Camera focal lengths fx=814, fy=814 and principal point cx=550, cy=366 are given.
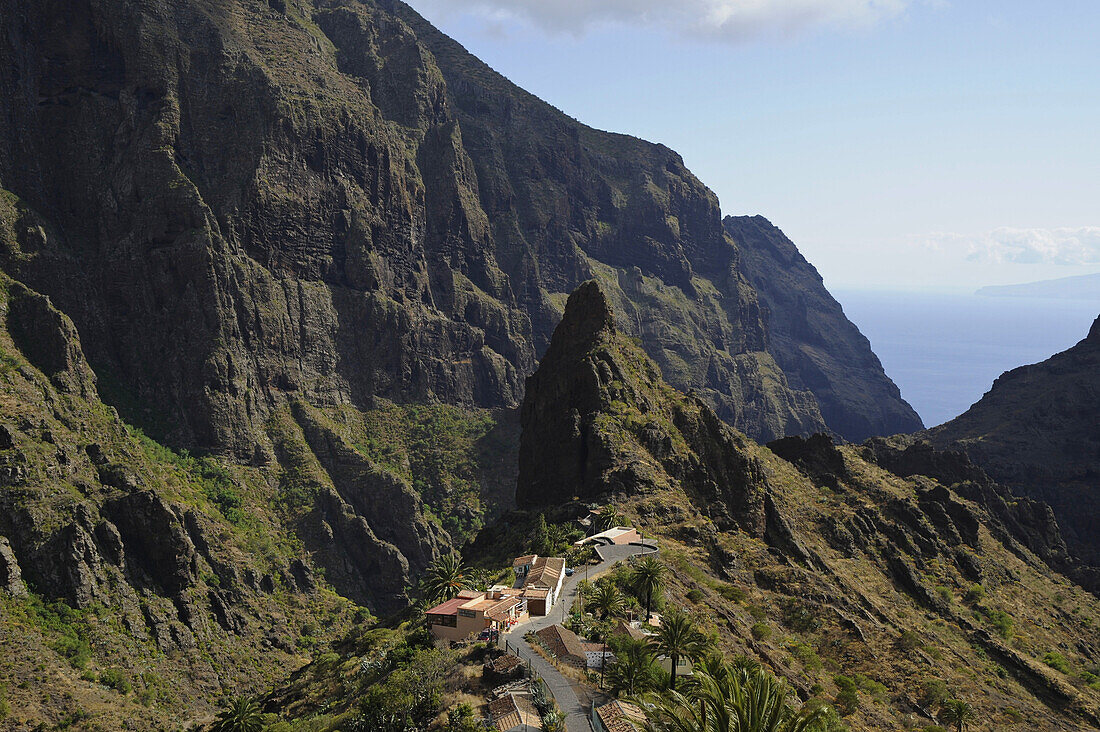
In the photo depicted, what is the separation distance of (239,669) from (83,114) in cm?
14011

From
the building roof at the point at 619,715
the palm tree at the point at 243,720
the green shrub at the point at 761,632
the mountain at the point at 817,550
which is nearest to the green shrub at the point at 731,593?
the mountain at the point at 817,550

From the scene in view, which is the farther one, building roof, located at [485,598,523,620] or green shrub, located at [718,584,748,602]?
green shrub, located at [718,584,748,602]

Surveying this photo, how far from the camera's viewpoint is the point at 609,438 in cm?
11562

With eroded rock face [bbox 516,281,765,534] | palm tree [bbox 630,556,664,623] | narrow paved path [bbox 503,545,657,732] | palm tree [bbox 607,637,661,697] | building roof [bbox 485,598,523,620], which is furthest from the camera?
eroded rock face [bbox 516,281,765,534]

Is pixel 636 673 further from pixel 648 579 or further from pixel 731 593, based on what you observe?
pixel 731 593

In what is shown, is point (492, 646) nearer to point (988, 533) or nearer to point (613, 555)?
point (613, 555)

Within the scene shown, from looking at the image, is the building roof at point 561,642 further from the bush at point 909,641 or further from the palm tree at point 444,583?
the bush at point 909,641

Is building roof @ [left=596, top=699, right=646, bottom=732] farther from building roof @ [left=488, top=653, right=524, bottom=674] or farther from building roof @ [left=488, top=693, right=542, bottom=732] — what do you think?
building roof @ [left=488, top=653, right=524, bottom=674]

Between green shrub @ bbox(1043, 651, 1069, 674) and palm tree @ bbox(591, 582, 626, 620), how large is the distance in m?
75.6

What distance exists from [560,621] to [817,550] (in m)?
61.1

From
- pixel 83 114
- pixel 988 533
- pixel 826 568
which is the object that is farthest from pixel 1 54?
pixel 988 533

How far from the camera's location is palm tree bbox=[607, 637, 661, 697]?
2117 inches

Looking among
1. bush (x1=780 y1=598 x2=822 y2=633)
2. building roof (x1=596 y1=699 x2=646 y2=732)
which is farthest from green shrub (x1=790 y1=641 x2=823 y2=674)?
building roof (x1=596 y1=699 x2=646 y2=732)

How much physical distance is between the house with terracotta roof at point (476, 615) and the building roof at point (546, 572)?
2.71 m
